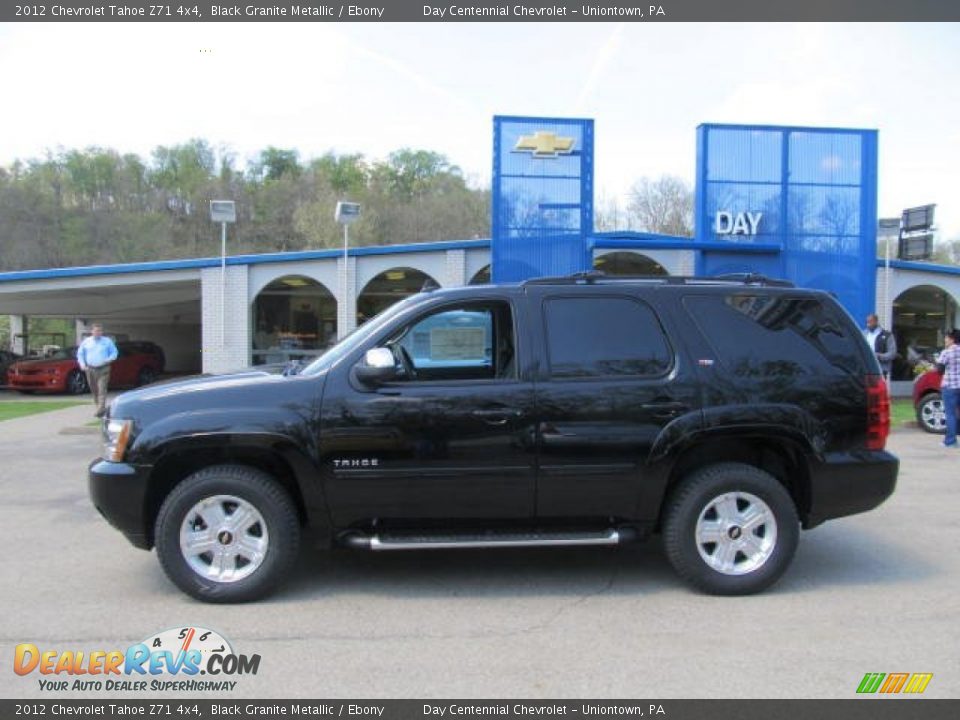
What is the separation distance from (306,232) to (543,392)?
179ft

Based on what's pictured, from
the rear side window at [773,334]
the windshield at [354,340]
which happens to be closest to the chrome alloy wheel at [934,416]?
the rear side window at [773,334]

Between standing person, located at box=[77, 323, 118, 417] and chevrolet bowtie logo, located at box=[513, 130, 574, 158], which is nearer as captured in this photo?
standing person, located at box=[77, 323, 118, 417]

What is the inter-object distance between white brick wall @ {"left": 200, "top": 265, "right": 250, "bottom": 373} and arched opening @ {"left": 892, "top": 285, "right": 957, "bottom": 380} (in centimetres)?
1756

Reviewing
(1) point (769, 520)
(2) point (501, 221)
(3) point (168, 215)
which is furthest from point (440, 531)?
(3) point (168, 215)

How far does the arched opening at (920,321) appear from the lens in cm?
2209

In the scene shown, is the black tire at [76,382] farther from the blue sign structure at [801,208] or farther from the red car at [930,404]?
the red car at [930,404]

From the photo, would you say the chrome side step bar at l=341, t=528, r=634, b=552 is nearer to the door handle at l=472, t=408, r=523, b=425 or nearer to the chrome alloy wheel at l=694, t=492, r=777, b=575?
the chrome alloy wheel at l=694, t=492, r=777, b=575

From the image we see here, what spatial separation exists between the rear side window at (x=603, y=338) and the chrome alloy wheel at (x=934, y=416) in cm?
993

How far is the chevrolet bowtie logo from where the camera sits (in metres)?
15.1

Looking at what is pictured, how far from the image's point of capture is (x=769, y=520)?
4.89m

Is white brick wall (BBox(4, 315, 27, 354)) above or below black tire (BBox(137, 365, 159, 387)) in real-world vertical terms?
above

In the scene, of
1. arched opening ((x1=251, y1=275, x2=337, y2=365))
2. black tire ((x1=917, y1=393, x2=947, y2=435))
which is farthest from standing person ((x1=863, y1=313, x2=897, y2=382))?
arched opening ((x1=251, y1=275, x2=337, y2=365))

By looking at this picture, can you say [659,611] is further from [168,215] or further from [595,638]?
[168,215]
